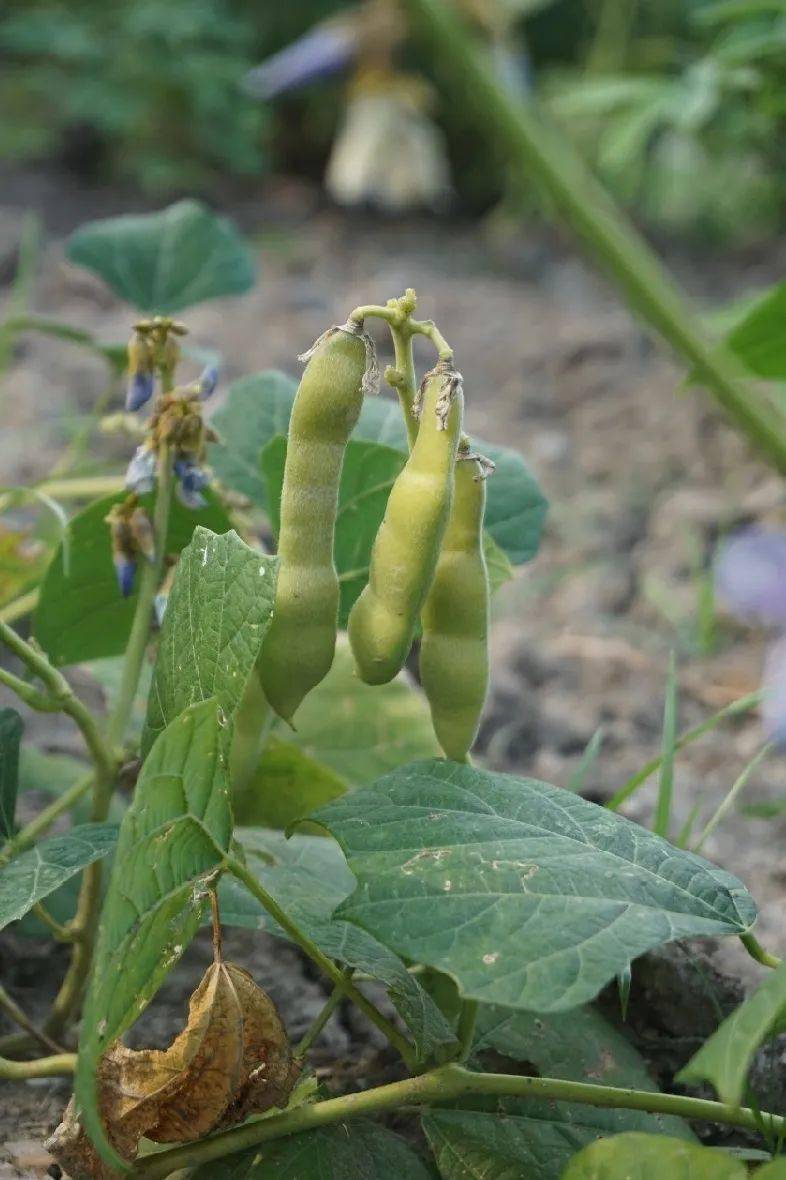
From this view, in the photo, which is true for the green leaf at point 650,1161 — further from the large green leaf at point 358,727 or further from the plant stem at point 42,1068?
the large green leaf at point 358,727

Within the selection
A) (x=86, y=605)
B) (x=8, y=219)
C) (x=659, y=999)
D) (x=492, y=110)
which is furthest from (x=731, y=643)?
(x=8, y=219)

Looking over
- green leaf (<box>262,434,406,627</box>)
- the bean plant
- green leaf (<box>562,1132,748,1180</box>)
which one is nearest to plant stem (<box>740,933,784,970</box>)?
the bean plant

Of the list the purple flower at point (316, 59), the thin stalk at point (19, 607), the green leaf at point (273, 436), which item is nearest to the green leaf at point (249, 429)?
the green leaf at point (273, 436)

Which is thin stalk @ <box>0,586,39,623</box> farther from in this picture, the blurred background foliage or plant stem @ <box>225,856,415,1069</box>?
the blurred background foliage

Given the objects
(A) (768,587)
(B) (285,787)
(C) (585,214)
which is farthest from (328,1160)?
(A) (768,587)

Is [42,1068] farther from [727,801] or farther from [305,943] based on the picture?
[727,801]

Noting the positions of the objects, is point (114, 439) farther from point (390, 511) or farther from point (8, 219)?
point (390, 511)
